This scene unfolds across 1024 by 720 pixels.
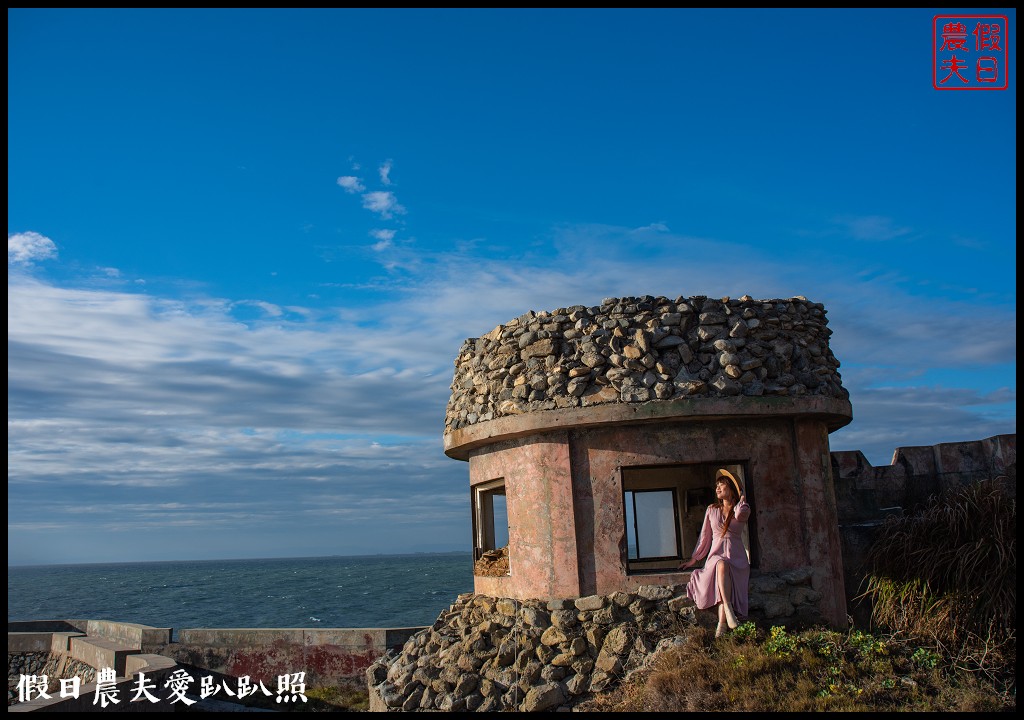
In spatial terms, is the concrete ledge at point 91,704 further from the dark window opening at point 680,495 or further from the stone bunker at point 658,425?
the dark window opening at point 680,495

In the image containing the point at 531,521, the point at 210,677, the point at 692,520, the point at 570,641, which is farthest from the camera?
the point at 692,520

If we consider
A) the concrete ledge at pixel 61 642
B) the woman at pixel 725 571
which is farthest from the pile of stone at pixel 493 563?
the concrete ledge at pixel 61 642

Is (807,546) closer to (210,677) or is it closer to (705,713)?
(705,713)

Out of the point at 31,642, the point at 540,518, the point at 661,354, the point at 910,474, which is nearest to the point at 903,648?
the point at 661,354

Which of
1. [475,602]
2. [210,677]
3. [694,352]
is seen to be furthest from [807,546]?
[210,677]

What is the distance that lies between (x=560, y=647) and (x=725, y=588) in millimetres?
1993

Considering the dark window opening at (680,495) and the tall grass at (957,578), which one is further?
the dark window opening at (680,495)

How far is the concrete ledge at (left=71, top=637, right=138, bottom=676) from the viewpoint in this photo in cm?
1306

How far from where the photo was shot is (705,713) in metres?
7.47

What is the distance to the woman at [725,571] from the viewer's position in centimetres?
920

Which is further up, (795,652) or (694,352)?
(694,352)

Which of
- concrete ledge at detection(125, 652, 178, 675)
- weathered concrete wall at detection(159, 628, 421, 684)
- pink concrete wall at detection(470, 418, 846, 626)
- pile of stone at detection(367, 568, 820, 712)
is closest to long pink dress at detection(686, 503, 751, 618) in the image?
pile of stone at detection(367, 568, 820, 712)

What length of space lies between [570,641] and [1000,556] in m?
5.03

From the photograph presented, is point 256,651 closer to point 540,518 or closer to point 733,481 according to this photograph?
point 540,518
